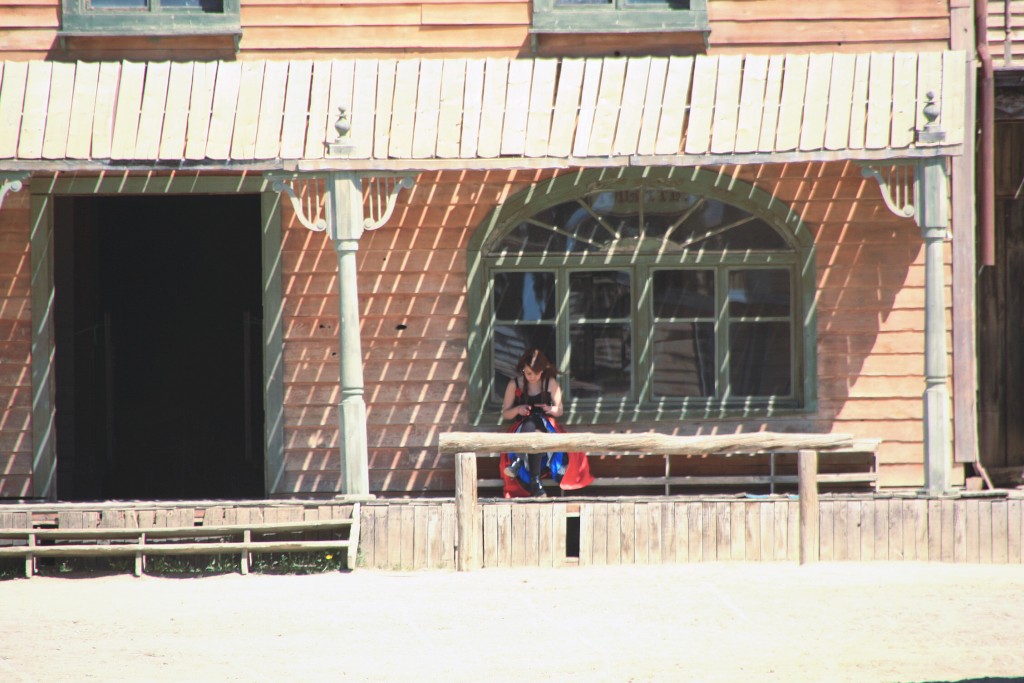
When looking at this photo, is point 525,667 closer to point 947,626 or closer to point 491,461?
point 947,626

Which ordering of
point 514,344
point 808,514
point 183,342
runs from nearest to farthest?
point 808,514, point 514,344, point 183,342

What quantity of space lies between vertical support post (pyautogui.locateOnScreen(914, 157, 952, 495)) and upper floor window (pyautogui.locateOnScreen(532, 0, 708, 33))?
2.38 metres

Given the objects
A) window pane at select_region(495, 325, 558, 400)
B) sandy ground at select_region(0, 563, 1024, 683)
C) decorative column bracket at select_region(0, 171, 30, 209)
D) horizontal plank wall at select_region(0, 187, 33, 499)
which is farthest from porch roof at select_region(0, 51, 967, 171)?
sandy ground at select_region(0, 563, 1024, 683)

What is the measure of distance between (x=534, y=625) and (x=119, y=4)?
641 centimetres

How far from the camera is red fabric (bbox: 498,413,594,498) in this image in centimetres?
949

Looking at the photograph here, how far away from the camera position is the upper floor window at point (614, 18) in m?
9.95

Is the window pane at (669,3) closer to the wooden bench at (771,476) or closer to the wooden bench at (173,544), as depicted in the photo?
the wooden bench at (771,476)

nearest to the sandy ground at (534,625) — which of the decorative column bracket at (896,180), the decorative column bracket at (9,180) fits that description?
the decorative column bracket at (896,180)

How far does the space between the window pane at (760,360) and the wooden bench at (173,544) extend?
3541mm

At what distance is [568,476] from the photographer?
9539mm

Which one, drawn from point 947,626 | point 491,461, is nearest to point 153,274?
point 491,461

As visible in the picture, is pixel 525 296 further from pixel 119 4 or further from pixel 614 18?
pixel 119 4

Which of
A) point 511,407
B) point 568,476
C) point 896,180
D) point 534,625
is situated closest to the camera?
point 534,625

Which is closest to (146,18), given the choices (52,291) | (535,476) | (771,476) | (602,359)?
(52,291)
